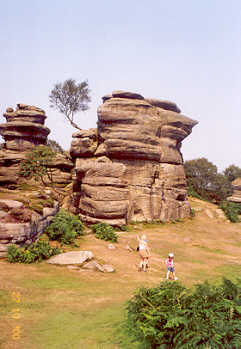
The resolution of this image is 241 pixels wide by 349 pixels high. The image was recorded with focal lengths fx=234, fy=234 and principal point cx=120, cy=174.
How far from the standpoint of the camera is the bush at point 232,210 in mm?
32662

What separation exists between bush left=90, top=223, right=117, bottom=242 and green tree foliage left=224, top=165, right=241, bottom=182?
4480 cm

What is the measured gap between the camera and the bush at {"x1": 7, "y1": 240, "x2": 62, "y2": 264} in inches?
434

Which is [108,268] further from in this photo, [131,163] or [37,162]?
[37,162]

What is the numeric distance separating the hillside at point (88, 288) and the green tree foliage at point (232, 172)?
133 feet

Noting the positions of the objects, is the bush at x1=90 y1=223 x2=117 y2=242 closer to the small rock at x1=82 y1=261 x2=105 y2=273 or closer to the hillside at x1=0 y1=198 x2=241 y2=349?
the hillside at x1=0 y1=198 x2=241 y2=349

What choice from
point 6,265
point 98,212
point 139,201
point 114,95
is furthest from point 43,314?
point 114,95

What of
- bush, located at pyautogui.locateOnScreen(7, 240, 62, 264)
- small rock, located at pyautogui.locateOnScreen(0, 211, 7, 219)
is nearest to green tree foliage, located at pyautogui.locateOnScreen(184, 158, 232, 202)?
bush, located at pyautogui.locateOnScreen(7, 240, 62, 264)

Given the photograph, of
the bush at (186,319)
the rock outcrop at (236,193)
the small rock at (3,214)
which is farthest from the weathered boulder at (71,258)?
the rock outcrop at (236,193)

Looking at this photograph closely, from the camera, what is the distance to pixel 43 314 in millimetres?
6633

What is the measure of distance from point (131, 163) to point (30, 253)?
17.0m

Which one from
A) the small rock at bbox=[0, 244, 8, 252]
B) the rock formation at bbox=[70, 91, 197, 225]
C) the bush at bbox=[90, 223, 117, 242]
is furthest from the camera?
the rock formation at bbox=[70, 91, 197, 225]

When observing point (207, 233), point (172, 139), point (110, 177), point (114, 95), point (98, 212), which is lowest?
point (207, 233)

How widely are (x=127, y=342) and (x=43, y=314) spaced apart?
2.73m

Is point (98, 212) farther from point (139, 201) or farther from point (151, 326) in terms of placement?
point (151, 326)
